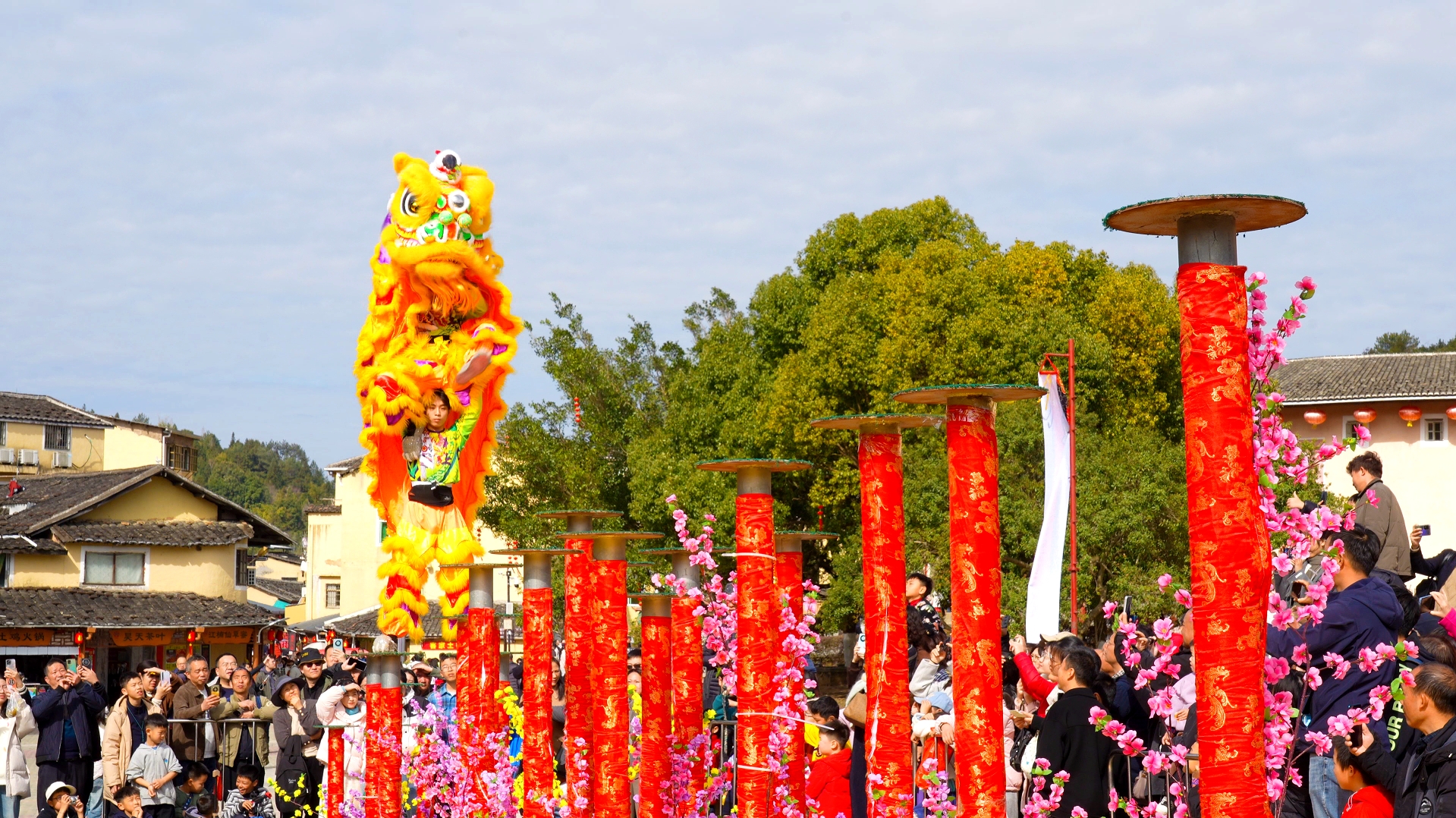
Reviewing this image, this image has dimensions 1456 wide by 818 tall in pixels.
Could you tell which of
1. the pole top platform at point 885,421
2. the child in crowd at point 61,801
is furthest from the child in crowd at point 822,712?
the child in crowd at point 61,801

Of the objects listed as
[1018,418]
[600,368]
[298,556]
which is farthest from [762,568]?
[298,556]

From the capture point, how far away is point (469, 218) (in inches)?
437

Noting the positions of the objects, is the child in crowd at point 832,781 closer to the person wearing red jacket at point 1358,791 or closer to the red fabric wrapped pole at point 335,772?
the person wearing red jacket at point 1358,791

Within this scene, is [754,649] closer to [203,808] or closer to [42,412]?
[203,808]

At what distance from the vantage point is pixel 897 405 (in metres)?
18.6

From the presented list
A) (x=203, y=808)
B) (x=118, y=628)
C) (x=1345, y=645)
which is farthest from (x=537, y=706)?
(x=118, y=628)

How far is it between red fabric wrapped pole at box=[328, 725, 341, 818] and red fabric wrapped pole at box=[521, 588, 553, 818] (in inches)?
88.7

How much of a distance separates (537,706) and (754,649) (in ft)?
6.15

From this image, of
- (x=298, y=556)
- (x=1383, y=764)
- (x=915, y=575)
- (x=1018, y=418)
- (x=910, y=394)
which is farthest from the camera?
(x=298, y=556)

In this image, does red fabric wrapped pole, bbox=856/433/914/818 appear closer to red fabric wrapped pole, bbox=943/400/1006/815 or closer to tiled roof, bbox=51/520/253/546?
red fabric wrapped pole, bbox=943/400/1006/815

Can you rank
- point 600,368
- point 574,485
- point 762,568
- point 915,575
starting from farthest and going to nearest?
point 600,368, point 574,485, point 915,575, point 762,568

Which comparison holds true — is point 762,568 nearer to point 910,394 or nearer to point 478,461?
point 910,394

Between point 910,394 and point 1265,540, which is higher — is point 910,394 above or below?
above

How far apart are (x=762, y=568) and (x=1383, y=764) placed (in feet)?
8.80
